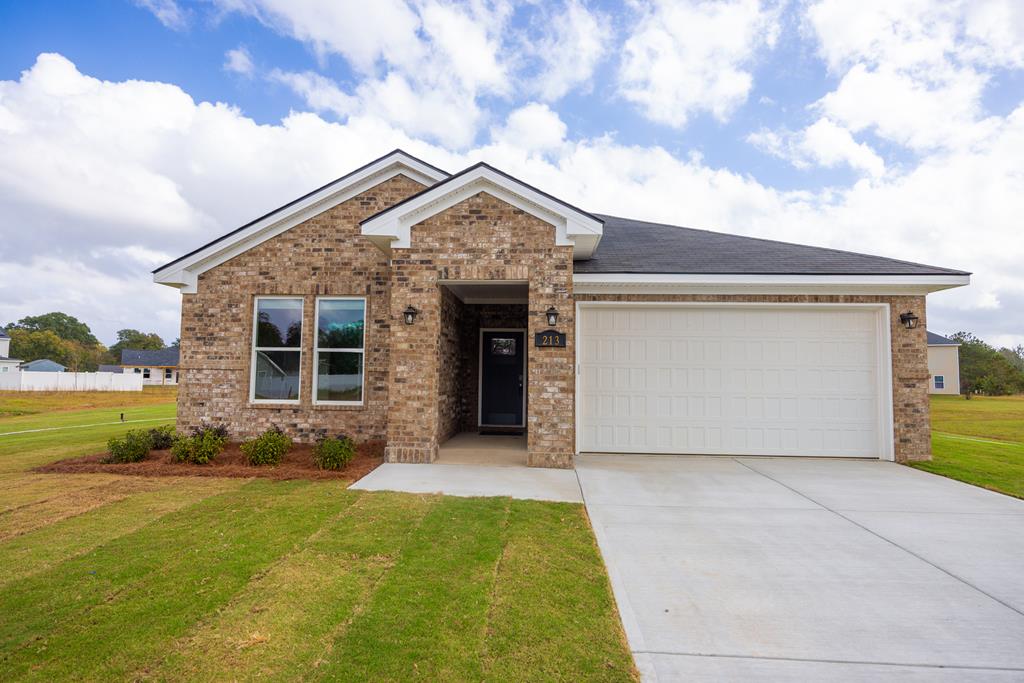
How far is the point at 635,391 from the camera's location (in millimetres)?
8398

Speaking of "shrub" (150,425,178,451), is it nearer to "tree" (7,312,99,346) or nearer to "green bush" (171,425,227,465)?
"green bush" (171,425,227,465)

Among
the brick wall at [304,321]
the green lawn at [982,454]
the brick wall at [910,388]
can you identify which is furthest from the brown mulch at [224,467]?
the green lawn at [982,454]

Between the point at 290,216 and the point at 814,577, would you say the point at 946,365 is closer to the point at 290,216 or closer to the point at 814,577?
the point at 814,577

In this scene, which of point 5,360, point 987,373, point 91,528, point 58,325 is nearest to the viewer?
point 91,528

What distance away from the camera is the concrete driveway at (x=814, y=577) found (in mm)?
2627

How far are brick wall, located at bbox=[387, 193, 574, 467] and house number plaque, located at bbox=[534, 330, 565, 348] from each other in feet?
0.32

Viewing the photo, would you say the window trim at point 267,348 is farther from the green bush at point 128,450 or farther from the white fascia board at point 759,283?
the white fascia board at point 759,283

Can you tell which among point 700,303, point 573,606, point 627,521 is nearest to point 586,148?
point 700,303

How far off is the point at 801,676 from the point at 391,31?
12.5 metres

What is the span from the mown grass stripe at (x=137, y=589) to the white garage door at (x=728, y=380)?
5145 millimetres

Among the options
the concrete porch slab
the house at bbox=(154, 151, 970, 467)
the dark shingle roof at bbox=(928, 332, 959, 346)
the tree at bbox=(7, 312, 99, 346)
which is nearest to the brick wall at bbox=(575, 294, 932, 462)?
the house at bbox=(154, 151, 970, 467)

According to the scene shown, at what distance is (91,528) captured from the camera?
4570mm

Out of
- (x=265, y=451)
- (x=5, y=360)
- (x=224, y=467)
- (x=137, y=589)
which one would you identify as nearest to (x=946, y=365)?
(x=265, y=451)

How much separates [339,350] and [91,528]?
4.86 metres
